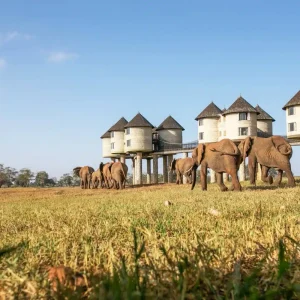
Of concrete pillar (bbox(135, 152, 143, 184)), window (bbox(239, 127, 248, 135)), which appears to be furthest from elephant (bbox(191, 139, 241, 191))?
concrete pillar (bbox(135, 152, 143, 184))

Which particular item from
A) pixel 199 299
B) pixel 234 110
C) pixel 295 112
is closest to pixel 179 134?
pixel 234 110

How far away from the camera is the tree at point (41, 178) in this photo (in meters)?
110

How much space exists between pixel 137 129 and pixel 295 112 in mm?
21193

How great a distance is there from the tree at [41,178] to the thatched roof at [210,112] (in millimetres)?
70896

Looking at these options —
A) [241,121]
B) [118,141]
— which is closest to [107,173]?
[241,121]

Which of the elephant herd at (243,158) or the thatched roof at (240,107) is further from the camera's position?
the thatched roof at (240,107)

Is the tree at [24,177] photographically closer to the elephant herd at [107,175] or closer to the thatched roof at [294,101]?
the elephant herd at [107,175]

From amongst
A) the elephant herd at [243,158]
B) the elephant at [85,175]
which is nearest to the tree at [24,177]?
the elephant at [85,175]

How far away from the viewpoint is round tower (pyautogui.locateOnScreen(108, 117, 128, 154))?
194 feet

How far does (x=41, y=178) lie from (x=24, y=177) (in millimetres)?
10018

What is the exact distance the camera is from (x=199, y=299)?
1845mm

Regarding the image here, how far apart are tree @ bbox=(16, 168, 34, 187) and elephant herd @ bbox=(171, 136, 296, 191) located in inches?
3534

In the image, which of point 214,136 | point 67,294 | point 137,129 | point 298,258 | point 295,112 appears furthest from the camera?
point 137,129

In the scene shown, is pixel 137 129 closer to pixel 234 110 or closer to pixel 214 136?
pixel 214 136
